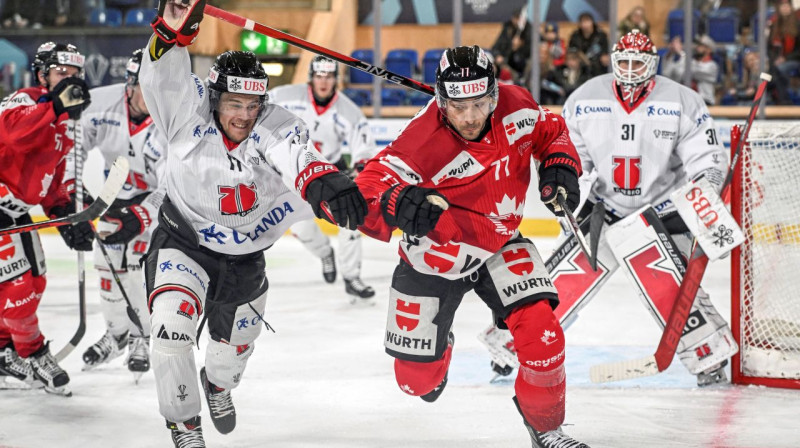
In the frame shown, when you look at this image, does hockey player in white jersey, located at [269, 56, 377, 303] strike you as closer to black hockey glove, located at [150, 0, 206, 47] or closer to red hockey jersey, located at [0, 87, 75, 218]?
red hockey jersey, located at [0, 87, 75, 218]

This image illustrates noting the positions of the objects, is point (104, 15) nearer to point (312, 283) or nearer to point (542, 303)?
point (312, 283)

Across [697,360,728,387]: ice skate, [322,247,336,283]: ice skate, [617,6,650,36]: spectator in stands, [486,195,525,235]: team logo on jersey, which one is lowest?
[322,247,336,283]: ice skate

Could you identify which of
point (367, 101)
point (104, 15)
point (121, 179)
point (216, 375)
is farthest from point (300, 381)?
point (104, 15)

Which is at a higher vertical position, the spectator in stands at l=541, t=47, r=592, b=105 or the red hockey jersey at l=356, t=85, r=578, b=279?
the red hockey jersey at l=356, t=85, r=578, b=279

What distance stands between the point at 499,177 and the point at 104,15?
6.69m

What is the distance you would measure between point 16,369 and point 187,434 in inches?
55.3

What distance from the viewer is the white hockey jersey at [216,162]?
2.91 meters

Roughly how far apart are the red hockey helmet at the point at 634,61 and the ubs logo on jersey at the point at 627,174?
297mm

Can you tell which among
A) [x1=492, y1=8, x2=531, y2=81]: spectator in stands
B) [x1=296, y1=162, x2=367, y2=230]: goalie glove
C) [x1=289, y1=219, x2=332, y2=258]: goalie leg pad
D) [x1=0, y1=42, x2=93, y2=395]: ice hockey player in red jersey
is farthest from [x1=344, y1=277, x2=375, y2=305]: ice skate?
[x1=296, y1=162, x2=367, y2=230]: goalie glove

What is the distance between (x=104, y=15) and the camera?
29.0 feet

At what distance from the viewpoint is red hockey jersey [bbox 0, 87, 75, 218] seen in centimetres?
378

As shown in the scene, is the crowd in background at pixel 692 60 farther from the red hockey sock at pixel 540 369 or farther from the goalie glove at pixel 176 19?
the goalie glove at pixel 176 19

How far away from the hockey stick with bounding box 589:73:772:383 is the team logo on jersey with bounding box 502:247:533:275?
3.23ft

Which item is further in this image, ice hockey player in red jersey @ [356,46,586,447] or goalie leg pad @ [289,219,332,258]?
goalie leg pad @ [289,219,332,258]
